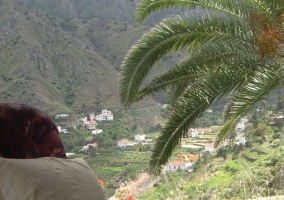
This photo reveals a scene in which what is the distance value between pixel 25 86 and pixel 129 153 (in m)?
1.42

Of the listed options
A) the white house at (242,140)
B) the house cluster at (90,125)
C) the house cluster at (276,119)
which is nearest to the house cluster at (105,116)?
the house cluster at (90,125)

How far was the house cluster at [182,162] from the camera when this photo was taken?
544 cm

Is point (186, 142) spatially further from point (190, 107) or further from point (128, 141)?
point (190, 107)

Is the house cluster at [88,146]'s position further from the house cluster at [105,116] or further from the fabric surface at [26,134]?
the fabric surface at [26,134]

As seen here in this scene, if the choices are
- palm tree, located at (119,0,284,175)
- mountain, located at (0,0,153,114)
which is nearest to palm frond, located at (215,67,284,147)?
palm tree, located at (119,0,284,175)

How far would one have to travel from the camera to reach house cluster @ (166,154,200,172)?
17.8 ft

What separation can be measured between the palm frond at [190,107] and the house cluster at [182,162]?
156cm

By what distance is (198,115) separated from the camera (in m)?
3.77

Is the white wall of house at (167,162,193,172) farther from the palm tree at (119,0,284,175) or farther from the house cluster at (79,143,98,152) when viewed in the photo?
the palm tree at (119,0,284,175)

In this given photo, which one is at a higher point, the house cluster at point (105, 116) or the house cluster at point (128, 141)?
the house cluster at point (105, 116)

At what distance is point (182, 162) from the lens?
5496 mm

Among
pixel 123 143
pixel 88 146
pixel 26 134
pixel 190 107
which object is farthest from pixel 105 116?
pixel 26 134

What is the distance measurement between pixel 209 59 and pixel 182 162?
1741 mm

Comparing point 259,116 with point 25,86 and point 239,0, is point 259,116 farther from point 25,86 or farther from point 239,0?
point 25,86
